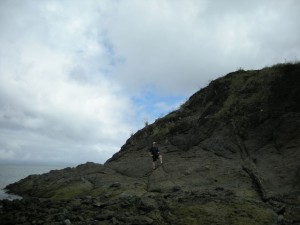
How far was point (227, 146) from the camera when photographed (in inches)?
1275

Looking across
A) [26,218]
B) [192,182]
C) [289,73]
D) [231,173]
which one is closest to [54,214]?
[26,218]

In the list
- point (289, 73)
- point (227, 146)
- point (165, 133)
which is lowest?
point (227, 146)

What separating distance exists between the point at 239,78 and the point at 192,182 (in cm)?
1781

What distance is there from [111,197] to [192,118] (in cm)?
1675

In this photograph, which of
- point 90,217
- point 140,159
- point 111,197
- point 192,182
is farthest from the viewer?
point 140,159

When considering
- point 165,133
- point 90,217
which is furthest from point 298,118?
point 90,217

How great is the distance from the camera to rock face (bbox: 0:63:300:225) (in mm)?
19609

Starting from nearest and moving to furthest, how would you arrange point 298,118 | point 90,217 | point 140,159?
point 90,217 → point 298,118 → point 140,159

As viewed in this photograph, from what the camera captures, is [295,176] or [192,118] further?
[192,118]

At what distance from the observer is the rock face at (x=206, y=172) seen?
19.6 m

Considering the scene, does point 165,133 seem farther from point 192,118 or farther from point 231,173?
point 231,173

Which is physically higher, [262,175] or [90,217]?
[262,175]

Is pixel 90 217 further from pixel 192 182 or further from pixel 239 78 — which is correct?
pixel 239 78

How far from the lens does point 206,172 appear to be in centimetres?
2841
